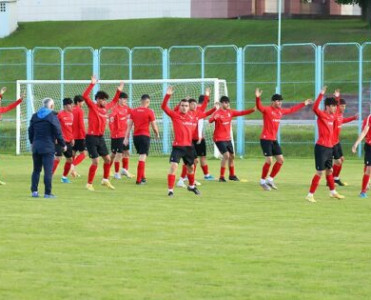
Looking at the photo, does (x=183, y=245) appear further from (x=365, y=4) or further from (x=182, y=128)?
(x=365, y=4)

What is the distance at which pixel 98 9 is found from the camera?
8044 cm

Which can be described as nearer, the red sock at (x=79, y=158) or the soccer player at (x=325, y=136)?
the soccer player at (x=325, y=136)

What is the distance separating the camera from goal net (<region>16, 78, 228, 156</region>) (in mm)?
39500

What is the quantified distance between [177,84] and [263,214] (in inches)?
889

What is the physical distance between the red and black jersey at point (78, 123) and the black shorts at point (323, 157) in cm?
692

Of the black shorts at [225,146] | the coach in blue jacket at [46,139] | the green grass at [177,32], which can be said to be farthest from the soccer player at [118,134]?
the green grass at [177,32]

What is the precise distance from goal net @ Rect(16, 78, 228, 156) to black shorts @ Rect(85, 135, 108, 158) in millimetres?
13071

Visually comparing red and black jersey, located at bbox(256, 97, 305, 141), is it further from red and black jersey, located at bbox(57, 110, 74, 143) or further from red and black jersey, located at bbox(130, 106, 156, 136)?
red and black jersey, located at bbox(57, 110, 74, 143)

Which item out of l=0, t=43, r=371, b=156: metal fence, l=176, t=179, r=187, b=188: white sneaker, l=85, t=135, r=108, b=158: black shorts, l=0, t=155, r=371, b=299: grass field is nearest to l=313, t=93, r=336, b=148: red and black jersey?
l=0, t=155, r=371, b=299: grass field

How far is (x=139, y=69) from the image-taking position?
171 ft

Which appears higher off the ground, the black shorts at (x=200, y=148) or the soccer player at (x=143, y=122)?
the soccer player at (x=143, y=122)

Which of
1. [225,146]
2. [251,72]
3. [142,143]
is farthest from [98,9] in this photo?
[142,143]

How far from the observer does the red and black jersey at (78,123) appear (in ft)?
90.2

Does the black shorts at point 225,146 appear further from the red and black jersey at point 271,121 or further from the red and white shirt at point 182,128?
the red and white shirt at point 182,128
